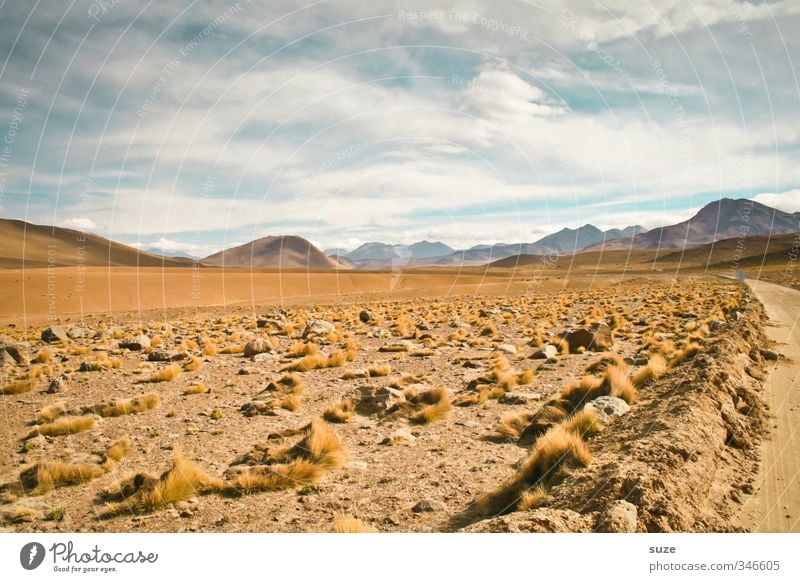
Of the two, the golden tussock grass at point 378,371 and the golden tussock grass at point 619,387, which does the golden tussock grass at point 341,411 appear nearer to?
the golden tussock grass at point 378,371

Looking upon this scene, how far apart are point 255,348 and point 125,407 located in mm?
7820

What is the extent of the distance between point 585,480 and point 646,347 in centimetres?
1321

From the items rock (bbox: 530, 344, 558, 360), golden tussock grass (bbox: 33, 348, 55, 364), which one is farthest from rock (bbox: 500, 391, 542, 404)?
golden tussock grass (bbox: 33, 348, 55, 364)

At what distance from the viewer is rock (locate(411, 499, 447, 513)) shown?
5.44 metres

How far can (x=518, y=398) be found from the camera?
1036 centimetres

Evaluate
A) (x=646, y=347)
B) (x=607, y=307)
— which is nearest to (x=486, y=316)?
(x=607, y=307)

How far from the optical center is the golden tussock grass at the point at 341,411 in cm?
938

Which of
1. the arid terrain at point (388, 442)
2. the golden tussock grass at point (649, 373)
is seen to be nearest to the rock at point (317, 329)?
the arid terrain at point (388, 442)

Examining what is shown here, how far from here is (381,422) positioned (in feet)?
30.3

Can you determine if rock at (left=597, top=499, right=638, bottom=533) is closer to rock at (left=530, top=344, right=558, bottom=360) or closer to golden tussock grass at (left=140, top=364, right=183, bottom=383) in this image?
rock at (left=530, top=344, right=558, bottom=360)

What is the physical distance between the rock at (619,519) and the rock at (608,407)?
3220mm

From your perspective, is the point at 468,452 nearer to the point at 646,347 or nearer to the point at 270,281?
the point at 646,347

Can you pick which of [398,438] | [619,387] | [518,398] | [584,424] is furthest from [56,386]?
[619,387]
